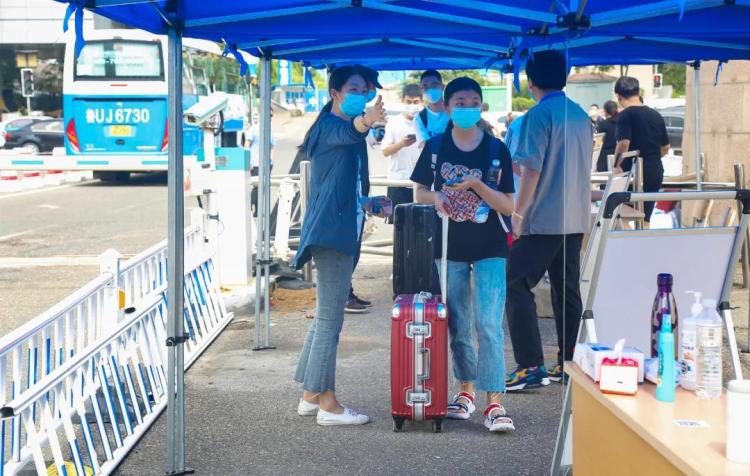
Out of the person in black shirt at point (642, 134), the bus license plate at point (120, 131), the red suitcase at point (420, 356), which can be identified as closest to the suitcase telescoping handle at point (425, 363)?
the red suitcase at point (420, 356)

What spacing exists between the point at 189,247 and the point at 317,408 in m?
2.49

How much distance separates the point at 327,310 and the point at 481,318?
0.85 meters

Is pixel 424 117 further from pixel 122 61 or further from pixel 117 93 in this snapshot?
pixel 122 61

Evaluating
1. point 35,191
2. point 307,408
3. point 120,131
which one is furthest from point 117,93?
point 307,408

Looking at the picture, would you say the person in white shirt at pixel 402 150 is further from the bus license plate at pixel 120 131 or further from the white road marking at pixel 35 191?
the bus license plate at pixel 120 131

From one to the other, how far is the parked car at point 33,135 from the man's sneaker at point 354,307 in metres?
30.6

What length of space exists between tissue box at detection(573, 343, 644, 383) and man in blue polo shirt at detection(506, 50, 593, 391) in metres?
2.22

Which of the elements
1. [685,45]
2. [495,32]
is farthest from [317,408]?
[685,45]

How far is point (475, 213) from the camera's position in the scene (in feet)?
18.1

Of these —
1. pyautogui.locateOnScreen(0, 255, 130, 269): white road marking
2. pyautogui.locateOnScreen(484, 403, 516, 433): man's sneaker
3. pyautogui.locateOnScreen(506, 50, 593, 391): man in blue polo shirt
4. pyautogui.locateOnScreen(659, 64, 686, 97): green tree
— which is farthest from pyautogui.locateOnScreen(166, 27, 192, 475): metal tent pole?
pyautogui.locateOnScreen(659, 64, 686, 97): green tree

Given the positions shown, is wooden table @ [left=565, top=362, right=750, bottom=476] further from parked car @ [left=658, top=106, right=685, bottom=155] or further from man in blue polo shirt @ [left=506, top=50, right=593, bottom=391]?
parked car @ [left=658, top=106, right=685, bottom=155]

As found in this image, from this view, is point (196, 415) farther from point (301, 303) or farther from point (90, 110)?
point (90, 110)

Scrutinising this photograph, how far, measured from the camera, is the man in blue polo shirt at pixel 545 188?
6.05m

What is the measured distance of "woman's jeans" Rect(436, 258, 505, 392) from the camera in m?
5.54
